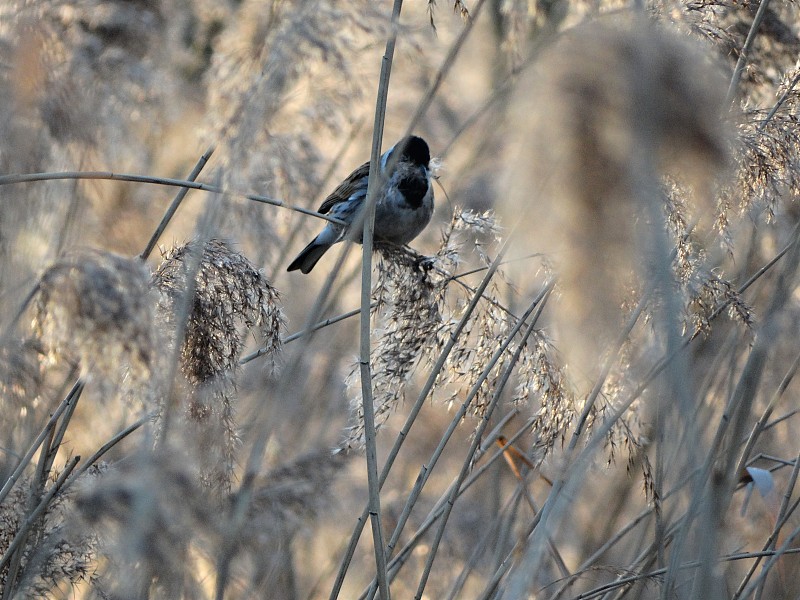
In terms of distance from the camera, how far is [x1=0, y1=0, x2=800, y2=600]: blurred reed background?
0.82 metres

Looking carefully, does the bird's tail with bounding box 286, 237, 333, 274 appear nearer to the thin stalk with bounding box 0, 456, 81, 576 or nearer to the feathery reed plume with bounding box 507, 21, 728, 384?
the thin stalk with bounding box 0, 456, 81, 576

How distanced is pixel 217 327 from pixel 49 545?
0.48 meters

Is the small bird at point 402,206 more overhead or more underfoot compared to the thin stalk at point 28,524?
more overhead

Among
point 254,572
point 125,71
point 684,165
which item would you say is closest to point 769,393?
point 254,572

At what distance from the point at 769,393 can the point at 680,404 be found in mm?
1751

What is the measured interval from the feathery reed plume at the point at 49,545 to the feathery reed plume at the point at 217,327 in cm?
31

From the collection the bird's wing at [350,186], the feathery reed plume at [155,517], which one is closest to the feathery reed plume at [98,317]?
the feathery reed plume at [155,517]

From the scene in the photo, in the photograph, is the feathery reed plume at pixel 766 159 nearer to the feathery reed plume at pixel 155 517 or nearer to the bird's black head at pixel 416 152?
the feathery reed plume at pixel 155 517

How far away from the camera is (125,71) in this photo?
2350 mm

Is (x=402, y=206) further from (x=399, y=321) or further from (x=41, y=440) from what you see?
(x=41, y=440)

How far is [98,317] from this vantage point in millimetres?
1105

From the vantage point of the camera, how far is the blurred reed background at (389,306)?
2.68 ft

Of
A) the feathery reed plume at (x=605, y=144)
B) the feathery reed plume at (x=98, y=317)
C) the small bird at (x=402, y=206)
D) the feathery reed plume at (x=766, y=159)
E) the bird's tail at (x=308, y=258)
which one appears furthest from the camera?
the bird's tail at (x=308, y=258)

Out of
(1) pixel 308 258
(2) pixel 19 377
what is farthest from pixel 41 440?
(1) pixel 308 258
